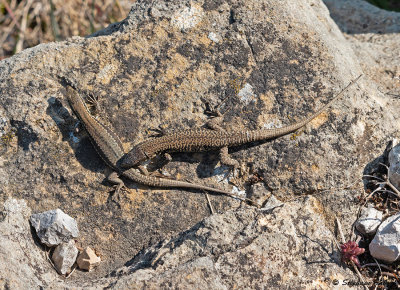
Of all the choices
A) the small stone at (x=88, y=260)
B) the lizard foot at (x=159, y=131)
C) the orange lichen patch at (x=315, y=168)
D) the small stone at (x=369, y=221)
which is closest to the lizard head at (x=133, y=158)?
the lizard foot at (x=159, y=131)

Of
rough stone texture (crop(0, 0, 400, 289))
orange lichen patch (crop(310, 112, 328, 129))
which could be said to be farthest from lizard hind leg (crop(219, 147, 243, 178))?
orange lichen patch (crop(310, 112, 328, 129))

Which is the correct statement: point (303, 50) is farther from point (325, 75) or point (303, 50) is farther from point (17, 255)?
point (17, 255)

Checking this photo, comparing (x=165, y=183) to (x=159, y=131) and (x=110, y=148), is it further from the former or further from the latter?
(x=110, y=148)

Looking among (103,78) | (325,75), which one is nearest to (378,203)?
(325,75)

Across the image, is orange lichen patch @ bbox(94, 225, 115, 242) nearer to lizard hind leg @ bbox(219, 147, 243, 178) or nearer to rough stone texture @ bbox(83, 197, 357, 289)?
rough stone texture @ bbox(83, 197, 357, 289)

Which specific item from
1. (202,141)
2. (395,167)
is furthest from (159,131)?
(395,167)

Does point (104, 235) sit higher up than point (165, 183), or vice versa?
point (165, 183)
